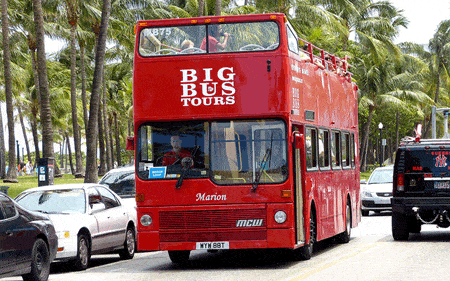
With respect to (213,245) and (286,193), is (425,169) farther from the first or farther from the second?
(213,245)

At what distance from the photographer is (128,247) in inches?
644

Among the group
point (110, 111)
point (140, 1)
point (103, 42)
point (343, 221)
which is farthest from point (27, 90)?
point (343, 221)

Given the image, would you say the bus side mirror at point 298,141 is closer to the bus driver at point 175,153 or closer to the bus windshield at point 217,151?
the bus windshield at point 217,151

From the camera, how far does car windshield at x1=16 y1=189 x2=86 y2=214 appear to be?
47.8 ft

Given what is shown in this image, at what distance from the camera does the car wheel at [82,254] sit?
1397cm

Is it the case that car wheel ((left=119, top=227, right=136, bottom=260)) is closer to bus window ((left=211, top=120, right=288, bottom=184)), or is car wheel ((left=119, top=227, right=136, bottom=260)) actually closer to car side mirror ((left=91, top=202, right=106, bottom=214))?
car side mirror ((left=91, top=202, right=106, bottom=214))

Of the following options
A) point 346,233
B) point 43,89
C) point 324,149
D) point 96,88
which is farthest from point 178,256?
point 96,88

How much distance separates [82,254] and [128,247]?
225 centimetres

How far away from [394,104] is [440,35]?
1932 cm

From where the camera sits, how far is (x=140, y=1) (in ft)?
156

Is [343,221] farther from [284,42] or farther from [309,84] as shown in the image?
[284,42]

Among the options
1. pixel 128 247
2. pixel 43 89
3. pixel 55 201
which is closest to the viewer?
pixel 55 201

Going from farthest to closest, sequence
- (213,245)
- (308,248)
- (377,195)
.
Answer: (377,195)
(308,248)
(213,245)

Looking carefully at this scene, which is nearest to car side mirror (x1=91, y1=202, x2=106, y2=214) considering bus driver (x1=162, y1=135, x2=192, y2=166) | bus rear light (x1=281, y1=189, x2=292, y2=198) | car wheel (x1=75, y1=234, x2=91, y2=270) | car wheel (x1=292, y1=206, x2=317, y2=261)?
car wheel (x1=75, y1=234, x2=91, y2=270)
